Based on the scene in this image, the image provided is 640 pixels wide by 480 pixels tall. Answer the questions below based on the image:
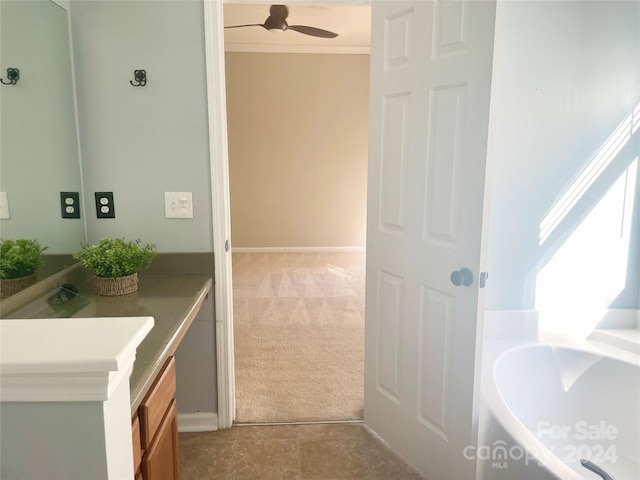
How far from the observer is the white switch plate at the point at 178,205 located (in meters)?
2.12

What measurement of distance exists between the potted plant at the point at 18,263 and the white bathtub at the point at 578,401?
1.82 meters

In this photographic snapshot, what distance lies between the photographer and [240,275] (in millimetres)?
5270

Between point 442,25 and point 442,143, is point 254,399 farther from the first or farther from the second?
point 442,25

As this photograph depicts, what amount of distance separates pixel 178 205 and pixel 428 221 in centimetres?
113

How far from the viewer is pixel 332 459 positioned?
2.09 metres

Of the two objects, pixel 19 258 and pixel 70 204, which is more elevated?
pixel 70 204

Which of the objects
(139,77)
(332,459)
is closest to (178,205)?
(139,77)

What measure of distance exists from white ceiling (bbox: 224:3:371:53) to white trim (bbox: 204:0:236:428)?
7.93ft

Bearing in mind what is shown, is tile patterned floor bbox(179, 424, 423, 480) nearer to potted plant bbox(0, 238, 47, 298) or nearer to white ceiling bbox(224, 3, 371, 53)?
potted plant bbox(0, 238, 47, 298)

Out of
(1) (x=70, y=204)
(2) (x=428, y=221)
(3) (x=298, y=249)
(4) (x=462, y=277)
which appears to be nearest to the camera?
(4) (x=462, y=277)

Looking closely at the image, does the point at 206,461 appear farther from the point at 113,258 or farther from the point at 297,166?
the point at 297,166

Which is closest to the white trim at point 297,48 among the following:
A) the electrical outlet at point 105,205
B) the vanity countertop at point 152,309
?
the electrical outlet at point 105,205

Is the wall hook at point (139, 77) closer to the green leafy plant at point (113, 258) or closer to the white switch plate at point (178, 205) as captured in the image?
the white switch plate at point (178, 205)

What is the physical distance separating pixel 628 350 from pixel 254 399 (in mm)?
1874
